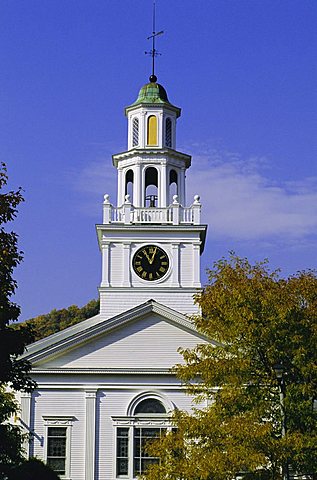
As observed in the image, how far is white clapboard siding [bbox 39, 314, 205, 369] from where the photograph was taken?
1746 inches

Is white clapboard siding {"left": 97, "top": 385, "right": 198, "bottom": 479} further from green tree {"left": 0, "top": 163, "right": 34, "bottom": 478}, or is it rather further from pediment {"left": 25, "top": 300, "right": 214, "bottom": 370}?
green tree {"left": 0, "top": 163, "right": 34, "bottom": 478}

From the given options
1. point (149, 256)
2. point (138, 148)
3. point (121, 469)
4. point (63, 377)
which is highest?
point (138, 148)

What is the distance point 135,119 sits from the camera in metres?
49.5

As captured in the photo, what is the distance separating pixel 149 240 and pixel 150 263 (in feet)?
3.45

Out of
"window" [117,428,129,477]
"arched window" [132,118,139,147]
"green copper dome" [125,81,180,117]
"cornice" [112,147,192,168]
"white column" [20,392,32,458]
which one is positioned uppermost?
"green copper dome" [125,81,180,117]

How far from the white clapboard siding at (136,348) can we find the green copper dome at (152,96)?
1073 cm

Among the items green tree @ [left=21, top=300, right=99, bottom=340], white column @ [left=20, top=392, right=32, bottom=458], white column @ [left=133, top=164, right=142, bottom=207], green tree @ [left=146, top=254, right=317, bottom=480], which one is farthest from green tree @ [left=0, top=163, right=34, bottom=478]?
green tree @ [left=21, top=300, right=99, bottom=340]

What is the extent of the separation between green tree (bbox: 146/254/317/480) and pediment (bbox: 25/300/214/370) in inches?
392

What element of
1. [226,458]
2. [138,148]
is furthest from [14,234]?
[138,148]

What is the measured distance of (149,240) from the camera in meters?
46.9

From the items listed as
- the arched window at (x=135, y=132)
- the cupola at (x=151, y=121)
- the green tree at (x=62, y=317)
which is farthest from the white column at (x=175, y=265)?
the green tree at (x=62, y=317)

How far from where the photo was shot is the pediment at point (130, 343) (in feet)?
145

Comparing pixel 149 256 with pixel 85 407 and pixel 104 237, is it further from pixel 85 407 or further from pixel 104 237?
pixel 85 407

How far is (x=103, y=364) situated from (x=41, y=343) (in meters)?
3.45
